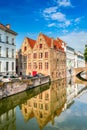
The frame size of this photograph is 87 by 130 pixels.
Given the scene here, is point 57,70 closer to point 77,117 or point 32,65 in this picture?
point 32,65

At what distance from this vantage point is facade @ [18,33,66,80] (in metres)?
48.3

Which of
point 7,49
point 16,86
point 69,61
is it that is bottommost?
point 16,86

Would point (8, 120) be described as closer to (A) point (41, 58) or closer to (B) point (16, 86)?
(B) point (16, 86)

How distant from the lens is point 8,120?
16.9 metres

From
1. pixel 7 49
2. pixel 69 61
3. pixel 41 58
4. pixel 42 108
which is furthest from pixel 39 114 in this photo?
pixel 69 61

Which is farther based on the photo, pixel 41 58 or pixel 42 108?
pixel 41 58

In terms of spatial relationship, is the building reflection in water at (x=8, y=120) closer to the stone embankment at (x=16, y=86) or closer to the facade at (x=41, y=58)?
the stone embankment at (x=16, y=86)

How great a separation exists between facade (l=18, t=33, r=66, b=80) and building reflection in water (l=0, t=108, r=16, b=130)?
Result: 28482mm

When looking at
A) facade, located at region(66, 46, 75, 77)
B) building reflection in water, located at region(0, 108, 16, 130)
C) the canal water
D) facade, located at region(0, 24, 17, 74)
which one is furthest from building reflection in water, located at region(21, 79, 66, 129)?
facade, located at region(66, 46, 75, 77)

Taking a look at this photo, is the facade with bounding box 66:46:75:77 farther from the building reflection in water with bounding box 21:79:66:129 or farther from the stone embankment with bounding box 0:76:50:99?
the building reflection in water with bounding box 21:79:66:129

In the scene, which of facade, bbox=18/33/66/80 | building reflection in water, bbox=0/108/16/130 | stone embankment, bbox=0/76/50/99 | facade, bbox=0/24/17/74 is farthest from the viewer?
facade, bbox=18/33/66/80

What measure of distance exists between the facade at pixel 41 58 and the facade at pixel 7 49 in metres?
9.21

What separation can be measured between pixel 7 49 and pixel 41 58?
39.2ft

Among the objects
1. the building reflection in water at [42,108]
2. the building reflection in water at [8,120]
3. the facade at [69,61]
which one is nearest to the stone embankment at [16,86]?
the building reflection in water at [42,108]
